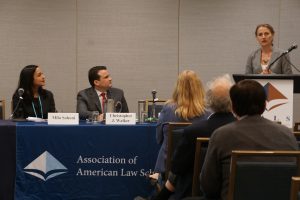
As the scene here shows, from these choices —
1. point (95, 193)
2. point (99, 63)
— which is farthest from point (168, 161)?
point (99, 63)

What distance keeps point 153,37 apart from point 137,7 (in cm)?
43

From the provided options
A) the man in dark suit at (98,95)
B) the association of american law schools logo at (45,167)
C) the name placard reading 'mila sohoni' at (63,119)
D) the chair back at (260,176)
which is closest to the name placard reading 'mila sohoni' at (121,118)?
the name placard reading 'mila sohoni' at (63,119)

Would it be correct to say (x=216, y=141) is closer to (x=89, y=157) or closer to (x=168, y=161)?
(x=168, y=161)

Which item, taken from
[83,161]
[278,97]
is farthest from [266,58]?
[83,161]

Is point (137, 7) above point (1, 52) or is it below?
above

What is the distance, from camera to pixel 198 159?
117 inches

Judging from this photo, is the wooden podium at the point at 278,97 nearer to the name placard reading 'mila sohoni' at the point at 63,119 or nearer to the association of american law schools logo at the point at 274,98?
the association of american law schools logo at the point at 274,98

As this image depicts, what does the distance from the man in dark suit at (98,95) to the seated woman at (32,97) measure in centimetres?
32

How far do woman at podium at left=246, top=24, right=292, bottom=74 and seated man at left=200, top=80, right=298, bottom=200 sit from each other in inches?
99.2

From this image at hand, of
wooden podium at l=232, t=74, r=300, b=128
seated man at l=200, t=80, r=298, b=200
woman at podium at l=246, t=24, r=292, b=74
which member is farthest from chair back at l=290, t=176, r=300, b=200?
woman at podium at l=246, t=24, r=292, b=74

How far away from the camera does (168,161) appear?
3.64 m

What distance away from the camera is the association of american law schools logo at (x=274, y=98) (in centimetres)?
410

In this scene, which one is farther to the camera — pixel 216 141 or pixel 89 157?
pixel 89 157

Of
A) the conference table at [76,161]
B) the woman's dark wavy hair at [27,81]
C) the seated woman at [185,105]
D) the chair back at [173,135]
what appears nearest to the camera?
the chair back at [173,135]
